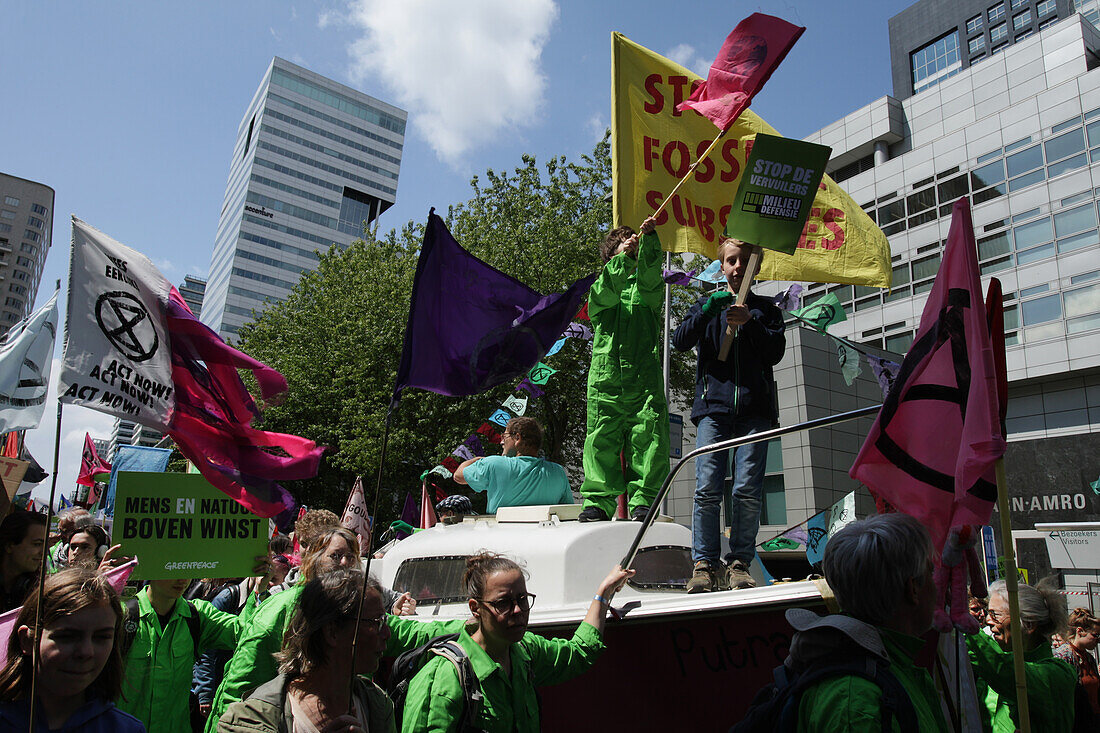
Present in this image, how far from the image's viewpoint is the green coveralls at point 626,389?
18.0 ft

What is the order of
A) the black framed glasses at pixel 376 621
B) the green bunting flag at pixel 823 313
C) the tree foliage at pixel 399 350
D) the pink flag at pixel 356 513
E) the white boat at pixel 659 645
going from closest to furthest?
the black framed glasses at pixel 376 621
the white boat at pixel 659 645
the green bunting flag at pixel 823 313
the pink flag at pixel 356 513
the tree foliage at pixel 399 350

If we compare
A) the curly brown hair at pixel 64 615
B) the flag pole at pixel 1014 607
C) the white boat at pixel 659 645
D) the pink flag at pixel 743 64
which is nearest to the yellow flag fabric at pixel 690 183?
the pink flag at pixel 743 64

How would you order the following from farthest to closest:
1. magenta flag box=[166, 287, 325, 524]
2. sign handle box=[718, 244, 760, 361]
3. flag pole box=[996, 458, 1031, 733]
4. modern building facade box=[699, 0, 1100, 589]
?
modern building facade box=[699, 0, 1100, 589]
sign handle box=[718, 244, 760, 361]
magenta flag box=[166, 287, 325, 524]
flag pole box=[996, 458, 1031, 733]

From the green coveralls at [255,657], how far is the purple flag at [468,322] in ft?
4.60

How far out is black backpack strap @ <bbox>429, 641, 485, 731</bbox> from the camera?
8.82 feet

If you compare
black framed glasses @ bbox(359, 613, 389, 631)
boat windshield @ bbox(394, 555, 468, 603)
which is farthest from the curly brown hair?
boat windshield @ bbox(394, 555, 468, 603)

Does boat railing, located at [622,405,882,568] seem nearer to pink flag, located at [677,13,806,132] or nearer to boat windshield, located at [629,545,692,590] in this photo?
boat windshield, located at [629,545,692,590]

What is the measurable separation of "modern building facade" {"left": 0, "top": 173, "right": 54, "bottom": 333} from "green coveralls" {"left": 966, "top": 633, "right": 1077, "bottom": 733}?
12407cm

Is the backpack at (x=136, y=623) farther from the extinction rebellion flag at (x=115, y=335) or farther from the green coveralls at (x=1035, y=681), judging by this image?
the green coveralls at (x=1035, y=681)

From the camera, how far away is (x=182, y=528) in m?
4.21

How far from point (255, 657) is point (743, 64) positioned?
16.0 ft

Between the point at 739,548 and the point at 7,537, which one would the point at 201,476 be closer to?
the point at 7,537

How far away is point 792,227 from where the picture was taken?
15.4 feet

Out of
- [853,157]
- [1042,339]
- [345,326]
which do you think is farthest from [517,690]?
[853,157]
